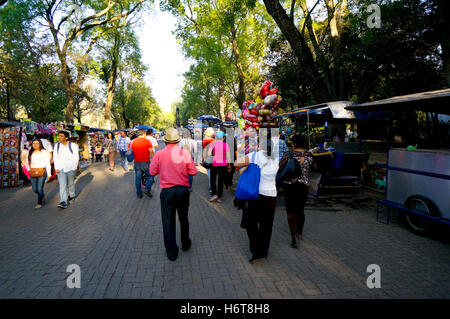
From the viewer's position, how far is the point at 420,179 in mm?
4438

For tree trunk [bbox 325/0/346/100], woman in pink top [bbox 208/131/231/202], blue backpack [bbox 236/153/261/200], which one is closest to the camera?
blue backpack [bbox 236/153/261/200]

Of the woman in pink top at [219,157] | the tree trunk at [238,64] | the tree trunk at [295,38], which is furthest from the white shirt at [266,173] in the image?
the tree trunk at [238,64]

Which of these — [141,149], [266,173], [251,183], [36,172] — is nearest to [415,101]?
[266,173]

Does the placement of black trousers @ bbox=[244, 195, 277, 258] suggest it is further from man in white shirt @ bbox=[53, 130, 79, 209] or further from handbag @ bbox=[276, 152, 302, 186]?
man in white shirt @ bbox=[53, 130, 79, 209]

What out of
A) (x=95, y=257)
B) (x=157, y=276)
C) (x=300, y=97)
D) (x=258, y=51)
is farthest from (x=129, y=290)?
(x=258, y=51)

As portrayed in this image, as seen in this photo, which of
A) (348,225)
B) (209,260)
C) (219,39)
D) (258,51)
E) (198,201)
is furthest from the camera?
(258,51)

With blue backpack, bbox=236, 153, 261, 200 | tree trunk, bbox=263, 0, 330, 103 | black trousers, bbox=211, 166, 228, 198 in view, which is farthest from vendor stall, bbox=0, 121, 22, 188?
tree trunk, bbox=263, 0, 330, 103

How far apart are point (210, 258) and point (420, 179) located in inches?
155

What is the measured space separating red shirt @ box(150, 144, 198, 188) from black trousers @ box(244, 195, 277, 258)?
986 millimetres

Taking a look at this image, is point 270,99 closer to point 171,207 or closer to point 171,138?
point 171,138

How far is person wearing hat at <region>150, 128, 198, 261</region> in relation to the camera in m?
3.51
